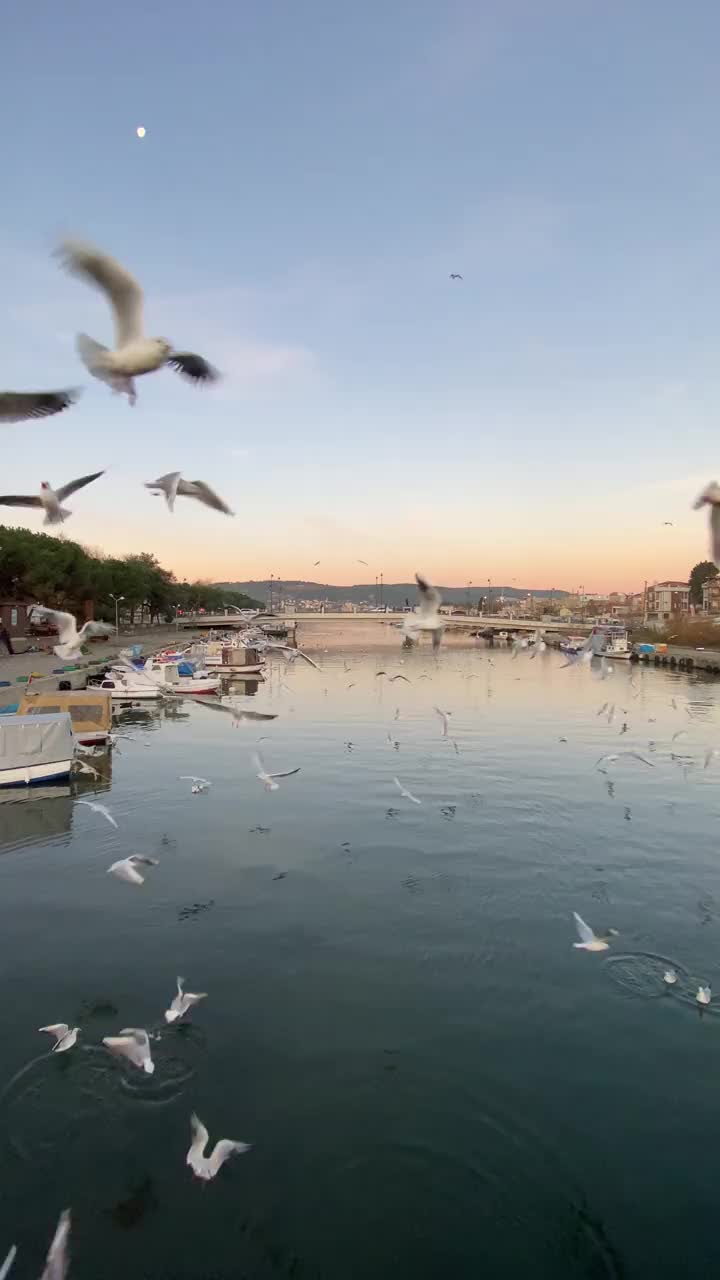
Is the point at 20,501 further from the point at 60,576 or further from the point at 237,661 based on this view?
the point at 60,576

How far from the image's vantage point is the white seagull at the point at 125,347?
8992mm

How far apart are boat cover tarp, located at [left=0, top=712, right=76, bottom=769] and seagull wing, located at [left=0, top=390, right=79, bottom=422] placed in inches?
922

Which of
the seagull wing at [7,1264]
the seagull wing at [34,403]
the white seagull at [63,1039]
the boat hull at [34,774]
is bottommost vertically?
the seagull wing at [7,1264]

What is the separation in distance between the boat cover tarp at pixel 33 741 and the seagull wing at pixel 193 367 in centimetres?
2320

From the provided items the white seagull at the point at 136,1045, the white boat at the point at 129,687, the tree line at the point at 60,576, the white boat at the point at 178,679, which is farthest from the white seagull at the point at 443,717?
the tree line at the point at 60,576

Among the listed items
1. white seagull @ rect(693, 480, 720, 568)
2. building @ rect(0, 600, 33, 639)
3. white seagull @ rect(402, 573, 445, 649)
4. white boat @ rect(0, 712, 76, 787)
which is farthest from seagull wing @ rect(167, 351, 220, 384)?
building @ rect(0, 600, 33, 639)

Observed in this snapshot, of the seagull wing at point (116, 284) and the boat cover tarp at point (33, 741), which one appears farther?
the boat cover tarp at point (33, 741)

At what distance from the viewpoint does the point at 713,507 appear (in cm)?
1037

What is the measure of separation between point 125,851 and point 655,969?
1509 centimetres

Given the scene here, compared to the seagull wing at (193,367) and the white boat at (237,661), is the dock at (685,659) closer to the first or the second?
the white boat at (237,661)

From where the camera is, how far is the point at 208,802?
95.3 ft

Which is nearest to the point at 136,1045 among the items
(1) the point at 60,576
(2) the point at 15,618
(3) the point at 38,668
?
(3) the point at 38,668

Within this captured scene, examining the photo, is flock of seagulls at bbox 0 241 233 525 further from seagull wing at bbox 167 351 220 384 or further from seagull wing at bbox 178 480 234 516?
seagull wing at bbox 178 480 234 516

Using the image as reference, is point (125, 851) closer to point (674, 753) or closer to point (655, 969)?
point (655, 969)
